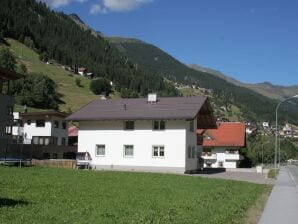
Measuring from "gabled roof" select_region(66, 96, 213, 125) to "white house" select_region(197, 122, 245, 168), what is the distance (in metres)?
33.3

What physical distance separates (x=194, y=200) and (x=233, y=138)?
233 feet

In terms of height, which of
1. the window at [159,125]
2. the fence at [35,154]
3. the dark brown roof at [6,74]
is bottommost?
the fence at [35,154]

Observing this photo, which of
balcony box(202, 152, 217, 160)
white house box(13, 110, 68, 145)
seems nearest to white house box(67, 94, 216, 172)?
white house box(13, 110, 68, 145)

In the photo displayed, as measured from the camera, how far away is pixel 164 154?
1838 inches

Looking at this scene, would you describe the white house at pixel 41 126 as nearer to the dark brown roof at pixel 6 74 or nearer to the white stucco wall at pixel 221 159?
the dark brown roof at pixel 6 74

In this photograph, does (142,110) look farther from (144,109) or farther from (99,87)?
(99,87)

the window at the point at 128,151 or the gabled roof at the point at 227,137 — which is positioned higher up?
the gabled roof at the point at 227,137

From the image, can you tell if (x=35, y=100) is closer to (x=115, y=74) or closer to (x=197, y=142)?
(x=197, y=142)

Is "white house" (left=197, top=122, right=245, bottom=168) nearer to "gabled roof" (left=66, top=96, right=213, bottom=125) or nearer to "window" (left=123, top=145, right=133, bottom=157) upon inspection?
"gabled roof" (left=66, top=96, right=213, bottom=125)

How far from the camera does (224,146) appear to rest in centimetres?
8681

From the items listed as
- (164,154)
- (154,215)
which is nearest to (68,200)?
(154,215)

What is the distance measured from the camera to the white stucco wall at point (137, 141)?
152 ft

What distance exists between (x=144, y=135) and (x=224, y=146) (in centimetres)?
4151

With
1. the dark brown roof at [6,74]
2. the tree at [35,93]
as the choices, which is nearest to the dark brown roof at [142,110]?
the dark brown roof at [6,74]
